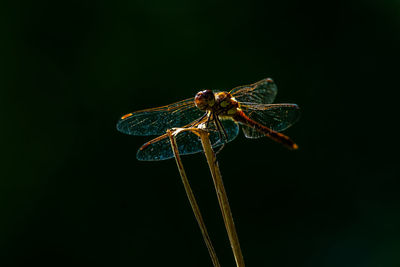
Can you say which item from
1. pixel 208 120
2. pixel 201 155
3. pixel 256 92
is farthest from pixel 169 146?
pixel 201 155

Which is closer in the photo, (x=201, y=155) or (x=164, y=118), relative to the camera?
(x=164, y=118)

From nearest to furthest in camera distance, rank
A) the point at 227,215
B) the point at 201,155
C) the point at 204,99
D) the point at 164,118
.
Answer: the point at 227,215, the point at 204,99, the point at 164,118, the point at 201,155

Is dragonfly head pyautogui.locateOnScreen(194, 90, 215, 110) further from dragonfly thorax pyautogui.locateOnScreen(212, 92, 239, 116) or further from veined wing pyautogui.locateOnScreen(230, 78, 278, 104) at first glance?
veined wing pyautogui.locateOnScreen(230, 78, 278, 104)

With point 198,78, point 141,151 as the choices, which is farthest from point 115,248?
point 141,151

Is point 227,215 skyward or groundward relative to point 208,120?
groundward

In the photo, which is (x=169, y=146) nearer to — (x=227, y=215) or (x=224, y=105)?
(x=224, y=105)

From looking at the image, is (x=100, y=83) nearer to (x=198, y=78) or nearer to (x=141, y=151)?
(x=198, y=78)

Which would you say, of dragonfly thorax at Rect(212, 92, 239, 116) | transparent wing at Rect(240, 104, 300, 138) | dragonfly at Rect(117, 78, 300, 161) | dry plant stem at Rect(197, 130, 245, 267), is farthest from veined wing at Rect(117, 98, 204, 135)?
dry plant stem at Rect(197, 130, 245, 267)
